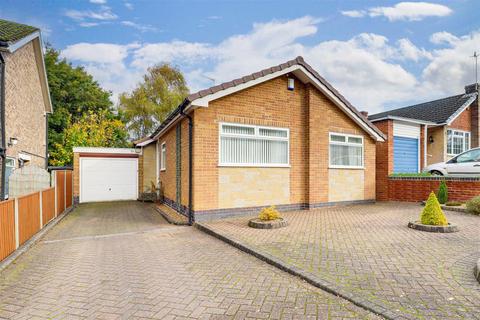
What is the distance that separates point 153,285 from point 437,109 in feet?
69.9

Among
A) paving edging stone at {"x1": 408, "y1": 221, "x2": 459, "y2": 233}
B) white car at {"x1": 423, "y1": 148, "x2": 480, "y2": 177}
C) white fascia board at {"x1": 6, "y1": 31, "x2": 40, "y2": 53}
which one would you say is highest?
white fascia board at {"x1": 6, "y1": 31, "x2": 40, "y2": 53}

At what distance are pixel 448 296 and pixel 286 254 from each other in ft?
7.78

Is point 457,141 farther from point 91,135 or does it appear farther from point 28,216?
point 91,135

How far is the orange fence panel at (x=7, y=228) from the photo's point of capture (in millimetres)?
5246

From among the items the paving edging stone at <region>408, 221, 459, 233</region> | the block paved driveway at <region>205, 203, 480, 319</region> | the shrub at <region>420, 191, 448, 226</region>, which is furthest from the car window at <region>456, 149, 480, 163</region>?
the paving edging stone at <region>408, 221, 459, 233</region>

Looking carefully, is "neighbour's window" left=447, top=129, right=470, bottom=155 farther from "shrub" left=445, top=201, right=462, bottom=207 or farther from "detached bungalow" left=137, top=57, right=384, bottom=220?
"shrub" left=445, top=201, right=462, bottom=207

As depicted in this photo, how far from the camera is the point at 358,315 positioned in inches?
120

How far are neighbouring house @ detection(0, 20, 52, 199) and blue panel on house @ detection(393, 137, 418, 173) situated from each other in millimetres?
16632

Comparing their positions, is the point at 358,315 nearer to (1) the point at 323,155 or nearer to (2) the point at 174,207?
(1) the point at 323,155

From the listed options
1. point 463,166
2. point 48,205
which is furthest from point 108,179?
point 463,166

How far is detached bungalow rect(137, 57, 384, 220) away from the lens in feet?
27.9

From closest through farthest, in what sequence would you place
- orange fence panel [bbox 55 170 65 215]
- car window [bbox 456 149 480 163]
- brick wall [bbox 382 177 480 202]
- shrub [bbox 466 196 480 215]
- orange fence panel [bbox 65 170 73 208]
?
shrub [bbox 466 196 480 215], brick wall [bbox 382 177 480 202], orange fence panel [bbox 55 170 65 215], car window [bbox 456 149 480 163], orange fence panel [bbox 65 170 73 208]

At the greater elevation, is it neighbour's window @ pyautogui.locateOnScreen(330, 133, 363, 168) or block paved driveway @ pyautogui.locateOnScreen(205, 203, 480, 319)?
neighbour's window @ pyautogui.locateOnScreen(330, 133, 363, 168)

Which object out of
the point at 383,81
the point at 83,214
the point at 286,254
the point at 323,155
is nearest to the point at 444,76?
the point at 383,81
